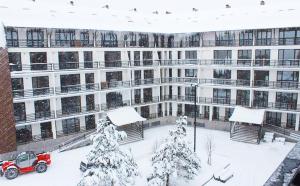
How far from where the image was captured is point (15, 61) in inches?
1184

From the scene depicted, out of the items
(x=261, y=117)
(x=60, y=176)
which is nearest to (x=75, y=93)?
(x=60, y=176)

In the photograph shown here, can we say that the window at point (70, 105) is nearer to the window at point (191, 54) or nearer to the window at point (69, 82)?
the window at point (69, 82)

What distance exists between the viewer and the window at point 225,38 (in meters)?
37.5

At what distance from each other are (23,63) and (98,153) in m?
16.7

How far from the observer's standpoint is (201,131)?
3838cm

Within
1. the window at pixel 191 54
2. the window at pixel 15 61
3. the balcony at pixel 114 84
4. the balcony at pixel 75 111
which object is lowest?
the balcony at pixel 75 111

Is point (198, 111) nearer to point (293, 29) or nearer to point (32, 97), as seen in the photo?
point (293, 29)

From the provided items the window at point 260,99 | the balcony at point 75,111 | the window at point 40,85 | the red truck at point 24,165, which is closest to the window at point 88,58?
the window at point 40,85

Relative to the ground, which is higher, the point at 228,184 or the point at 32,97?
the point at 32,97

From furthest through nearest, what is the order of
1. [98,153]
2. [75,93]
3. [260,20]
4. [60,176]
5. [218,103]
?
[218,103] < [260,20] < [75,93] < [60,176] < [98,153]

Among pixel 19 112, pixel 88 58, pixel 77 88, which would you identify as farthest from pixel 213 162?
Answer: pixel 19 112

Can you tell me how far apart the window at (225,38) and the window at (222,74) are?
3.61m

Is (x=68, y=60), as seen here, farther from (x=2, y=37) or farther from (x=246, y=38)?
(x=246, y=38)

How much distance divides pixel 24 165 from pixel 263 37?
3049cm
